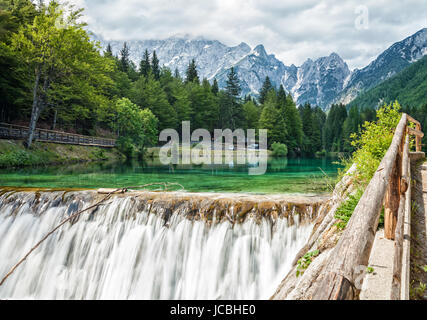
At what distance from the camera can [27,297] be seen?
6.35m

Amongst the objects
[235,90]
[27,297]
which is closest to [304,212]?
[27,297]

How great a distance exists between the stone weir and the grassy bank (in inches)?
500

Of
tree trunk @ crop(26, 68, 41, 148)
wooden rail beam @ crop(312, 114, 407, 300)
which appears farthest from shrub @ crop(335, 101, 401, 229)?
tree trunk @ crop(26, 68, 41, 148)

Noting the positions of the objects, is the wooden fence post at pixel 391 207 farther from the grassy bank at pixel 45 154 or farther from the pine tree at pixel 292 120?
the pine tree at pixel 292 120

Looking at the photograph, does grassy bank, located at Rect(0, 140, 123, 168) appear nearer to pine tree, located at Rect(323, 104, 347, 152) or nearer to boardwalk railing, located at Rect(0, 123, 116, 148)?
boardwalk railing, located at Rect(0, 123, 116, 148)

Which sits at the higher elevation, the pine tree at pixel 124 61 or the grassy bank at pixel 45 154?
the pine tree at pixel 124 61

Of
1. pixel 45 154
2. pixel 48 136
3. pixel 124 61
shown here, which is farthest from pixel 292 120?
pixel 45 154

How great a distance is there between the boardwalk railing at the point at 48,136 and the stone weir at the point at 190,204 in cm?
1813

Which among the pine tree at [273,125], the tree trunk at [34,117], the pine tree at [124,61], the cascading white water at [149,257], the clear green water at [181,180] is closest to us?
the cascading white water at [149,257]

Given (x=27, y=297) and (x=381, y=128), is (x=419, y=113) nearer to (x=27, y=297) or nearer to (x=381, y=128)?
(x=381, y=128)

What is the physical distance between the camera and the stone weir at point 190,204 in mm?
6727

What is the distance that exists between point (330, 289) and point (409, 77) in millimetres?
232552

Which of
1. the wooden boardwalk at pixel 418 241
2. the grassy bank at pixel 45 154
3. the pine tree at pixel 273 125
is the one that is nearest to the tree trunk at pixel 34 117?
the grassy bank at pixel 45 154

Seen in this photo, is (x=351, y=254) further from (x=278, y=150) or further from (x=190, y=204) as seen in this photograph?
(x=278, y=150)
